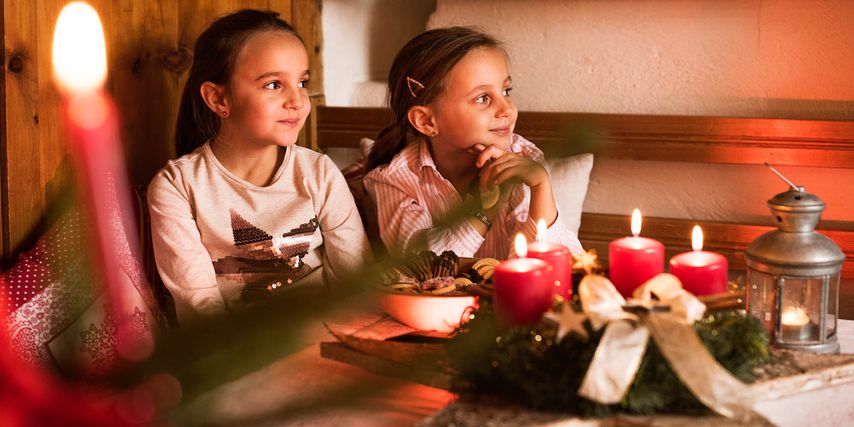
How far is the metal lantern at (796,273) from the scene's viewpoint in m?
1.07

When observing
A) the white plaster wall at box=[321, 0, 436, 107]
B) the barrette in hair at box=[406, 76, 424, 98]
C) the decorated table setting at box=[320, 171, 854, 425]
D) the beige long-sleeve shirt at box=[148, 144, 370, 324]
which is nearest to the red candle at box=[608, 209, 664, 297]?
the decorated table setting at box=[320, 171, 854, 425]

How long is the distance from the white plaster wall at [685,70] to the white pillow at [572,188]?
0.64 feet

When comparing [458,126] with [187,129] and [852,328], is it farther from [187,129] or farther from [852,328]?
[852,328]

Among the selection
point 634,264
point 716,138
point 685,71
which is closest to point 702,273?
point 634,264

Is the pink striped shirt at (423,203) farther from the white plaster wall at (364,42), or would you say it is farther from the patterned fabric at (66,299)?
the white plaster wall at (364,42)

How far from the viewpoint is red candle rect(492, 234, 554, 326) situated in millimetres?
918

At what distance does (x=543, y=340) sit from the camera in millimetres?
863

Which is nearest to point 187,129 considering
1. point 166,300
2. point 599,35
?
point 166,300

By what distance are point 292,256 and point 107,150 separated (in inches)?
57.4

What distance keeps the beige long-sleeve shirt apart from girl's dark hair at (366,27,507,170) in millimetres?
256

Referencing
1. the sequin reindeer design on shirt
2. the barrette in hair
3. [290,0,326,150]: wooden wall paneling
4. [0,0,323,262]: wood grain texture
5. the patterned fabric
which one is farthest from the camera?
[290,0,326,150]: wooden wall paneling

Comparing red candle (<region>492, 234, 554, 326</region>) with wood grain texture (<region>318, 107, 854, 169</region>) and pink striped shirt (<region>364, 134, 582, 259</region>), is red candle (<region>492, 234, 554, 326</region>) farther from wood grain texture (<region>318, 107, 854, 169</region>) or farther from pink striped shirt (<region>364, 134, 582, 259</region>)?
wood grain texture (<region>318, 107, 854, 169</region>)

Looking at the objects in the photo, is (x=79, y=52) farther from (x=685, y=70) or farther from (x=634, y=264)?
(x=685, y=70)

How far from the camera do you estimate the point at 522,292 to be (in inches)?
36.2
